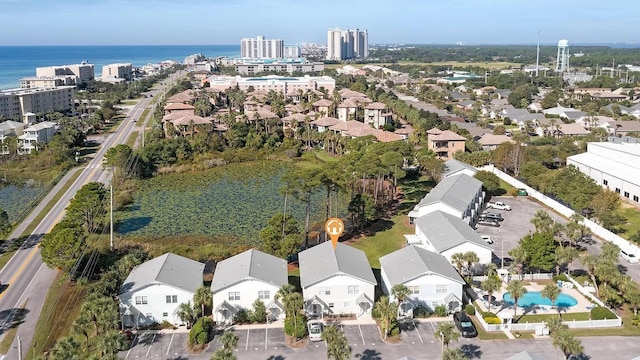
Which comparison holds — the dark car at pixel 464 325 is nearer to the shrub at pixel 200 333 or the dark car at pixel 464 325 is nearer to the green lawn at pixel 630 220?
the shrub at pixel 200 333

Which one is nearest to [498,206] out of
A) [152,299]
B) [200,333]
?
[200,333]

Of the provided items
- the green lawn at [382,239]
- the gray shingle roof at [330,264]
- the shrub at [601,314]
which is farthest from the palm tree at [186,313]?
the shrub at [601,314]

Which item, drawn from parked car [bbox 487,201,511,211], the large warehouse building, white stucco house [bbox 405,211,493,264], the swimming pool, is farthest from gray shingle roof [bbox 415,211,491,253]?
the large warehouse building

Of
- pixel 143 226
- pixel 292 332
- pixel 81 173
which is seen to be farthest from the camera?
pixel 81 173

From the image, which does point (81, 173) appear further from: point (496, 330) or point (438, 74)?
point (438, 74)

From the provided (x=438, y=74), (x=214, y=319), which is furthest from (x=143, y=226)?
(x=438, y=74)

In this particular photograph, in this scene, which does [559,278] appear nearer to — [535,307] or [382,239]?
[535,307]

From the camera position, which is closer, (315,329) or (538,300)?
(315,329)
